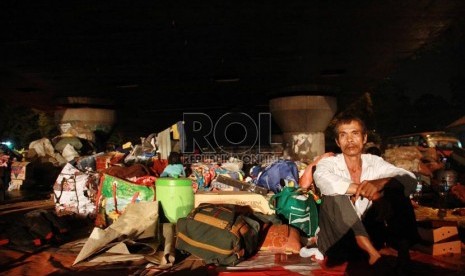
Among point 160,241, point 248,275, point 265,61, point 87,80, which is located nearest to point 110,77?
A: point 87,80

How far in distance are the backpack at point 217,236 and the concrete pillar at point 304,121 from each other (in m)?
12.2

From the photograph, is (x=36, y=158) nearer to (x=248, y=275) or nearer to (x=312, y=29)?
(x=312, y=29)

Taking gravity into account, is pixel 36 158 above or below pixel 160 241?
above

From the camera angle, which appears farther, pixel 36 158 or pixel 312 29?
pixel 36 158

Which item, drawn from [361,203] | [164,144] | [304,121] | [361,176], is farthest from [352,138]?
[304,121]

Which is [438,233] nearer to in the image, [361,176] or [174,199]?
[361,176]

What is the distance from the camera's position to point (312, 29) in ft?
33.1

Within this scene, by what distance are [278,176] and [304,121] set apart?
9866 millimetres

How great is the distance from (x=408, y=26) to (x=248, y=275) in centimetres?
877

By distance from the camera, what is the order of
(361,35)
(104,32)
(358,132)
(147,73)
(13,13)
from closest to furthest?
(358,132) → (13,13) → (104,32) → (361,35) → (147,73)

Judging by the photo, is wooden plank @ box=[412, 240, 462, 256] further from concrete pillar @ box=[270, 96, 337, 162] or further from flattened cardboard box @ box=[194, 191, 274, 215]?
concrete pillar @ box=[270, 96, 337, 162]

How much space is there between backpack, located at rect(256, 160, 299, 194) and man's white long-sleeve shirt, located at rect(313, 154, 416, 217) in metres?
2.79

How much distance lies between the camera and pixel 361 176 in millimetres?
3803

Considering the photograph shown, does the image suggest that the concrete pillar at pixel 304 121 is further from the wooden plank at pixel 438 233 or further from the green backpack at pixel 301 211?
the wooden plank at pixel 438 233
